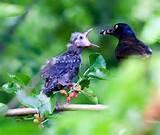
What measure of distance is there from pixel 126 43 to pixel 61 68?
18cm

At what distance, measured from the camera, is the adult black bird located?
4.33 feet

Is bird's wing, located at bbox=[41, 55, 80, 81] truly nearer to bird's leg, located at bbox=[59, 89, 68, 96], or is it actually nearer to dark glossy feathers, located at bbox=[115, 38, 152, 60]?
bird's leg, located at bbox=[59, 89, 68, 96]

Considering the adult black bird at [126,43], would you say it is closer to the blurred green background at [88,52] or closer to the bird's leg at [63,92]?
the blurred green background at [88,52]

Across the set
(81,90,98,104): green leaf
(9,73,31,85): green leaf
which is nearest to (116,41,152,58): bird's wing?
(81,90,98,104): green leaf

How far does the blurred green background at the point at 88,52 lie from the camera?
1.82 feet

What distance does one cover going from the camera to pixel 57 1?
14.4 ft

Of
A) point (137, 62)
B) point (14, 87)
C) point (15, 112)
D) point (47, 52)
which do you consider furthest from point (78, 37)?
point (47, 52)

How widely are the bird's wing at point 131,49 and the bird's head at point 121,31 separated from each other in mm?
27

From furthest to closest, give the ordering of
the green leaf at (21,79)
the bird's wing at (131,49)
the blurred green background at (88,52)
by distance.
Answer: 1. the green leaf at (21,79)
2. the bird's wing at (131,49)
3. the blurred green background at (88,52)

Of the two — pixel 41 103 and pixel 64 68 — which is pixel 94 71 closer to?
pixel 64 68

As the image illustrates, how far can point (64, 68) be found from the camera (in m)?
1.45

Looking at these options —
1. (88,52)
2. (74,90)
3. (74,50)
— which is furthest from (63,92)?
(88,52)

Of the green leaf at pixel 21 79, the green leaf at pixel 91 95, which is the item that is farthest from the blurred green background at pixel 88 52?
the green leaf at pixel 21 79

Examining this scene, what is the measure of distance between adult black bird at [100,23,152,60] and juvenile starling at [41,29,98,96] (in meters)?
→ 0.06
